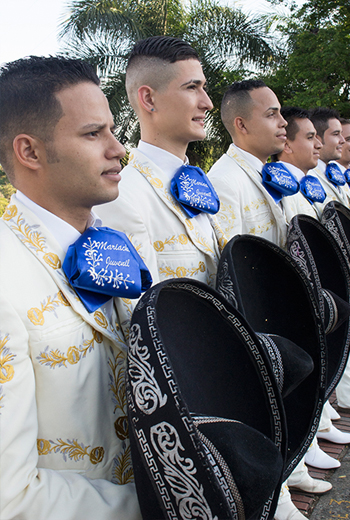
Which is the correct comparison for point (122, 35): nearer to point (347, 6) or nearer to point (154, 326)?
point (347, 6)

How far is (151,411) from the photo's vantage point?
3.27ft

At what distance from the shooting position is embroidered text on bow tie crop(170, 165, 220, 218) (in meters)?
1.99

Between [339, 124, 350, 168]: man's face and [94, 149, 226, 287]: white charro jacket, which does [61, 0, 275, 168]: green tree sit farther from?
[94, 149, 226, 287]: white charro jacket

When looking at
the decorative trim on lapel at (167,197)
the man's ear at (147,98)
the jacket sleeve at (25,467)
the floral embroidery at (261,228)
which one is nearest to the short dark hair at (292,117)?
the floral embroidery at (261,228)

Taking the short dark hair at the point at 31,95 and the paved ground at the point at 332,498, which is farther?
the paved ground at the point at 332,498

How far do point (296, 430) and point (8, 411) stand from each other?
0.97 m

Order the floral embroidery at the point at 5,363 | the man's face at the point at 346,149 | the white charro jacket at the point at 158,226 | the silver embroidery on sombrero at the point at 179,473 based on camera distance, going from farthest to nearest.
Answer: the man's face at the point at 346,149
the white charro jacket at the point at 158,226
the floral embroidery at the point at 5,363
the silver embroidery on sombrero at the point at 179,473

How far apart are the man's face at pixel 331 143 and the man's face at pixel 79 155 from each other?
389cm

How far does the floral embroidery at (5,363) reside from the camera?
1052 millimetres

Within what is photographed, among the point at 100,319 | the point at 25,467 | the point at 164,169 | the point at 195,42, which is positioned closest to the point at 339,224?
the point at 164,169

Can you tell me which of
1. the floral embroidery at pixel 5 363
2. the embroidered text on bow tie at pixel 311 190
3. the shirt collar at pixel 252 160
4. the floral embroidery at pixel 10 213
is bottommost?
the floral embroidery at pixel 5 363

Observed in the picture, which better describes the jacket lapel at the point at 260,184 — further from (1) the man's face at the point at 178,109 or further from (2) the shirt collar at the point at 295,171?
(2) the shirt collar at the point at 295,171

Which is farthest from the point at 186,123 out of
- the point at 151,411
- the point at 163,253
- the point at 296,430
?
the point at 151,411

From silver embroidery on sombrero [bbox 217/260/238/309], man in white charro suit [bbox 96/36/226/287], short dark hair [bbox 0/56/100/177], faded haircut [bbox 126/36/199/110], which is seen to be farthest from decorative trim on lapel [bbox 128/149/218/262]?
short dark hair [bbox 0/56/100/177]
